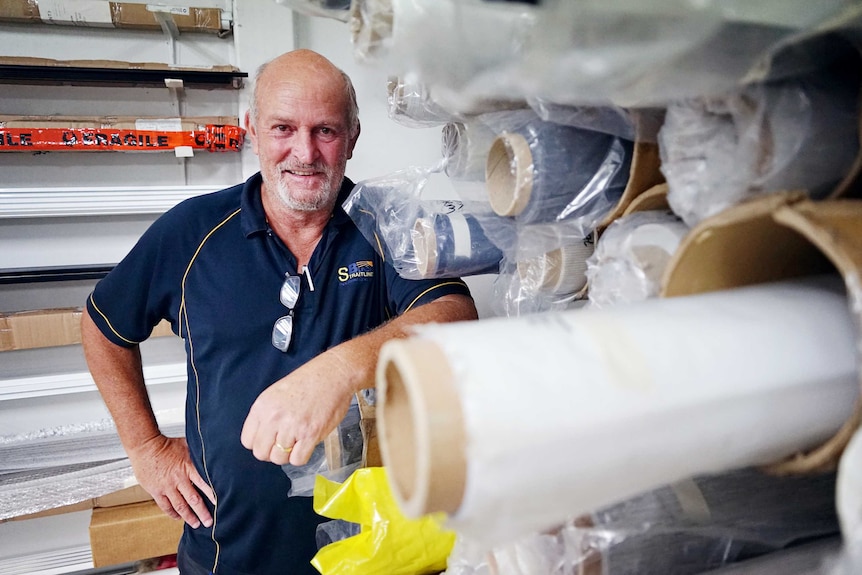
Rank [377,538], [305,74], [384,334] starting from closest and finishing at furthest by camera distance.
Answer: [377,538]
[384,334]
[305,74]

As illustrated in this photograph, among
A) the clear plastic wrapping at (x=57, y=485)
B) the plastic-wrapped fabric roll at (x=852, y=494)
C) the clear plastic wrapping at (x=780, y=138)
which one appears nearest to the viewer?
the plastic-wrapped fabric roll at (x=852, y=494)

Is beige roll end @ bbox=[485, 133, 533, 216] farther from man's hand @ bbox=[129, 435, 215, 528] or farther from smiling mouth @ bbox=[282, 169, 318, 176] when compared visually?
man's hand @ bbox=[129, 435, 215, 528]

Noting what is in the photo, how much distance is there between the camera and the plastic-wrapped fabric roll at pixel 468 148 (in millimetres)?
709

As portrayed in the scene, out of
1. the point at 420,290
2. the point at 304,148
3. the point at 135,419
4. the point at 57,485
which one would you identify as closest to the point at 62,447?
the point at 57,485

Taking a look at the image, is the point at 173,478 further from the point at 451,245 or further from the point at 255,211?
the point at 451,245

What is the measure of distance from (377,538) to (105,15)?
1999 mm

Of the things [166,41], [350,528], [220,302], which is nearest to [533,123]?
[350,528]

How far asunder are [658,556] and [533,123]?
417 millimetres

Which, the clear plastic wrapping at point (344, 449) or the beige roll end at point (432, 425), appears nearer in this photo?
the beige roll end at point (432, 425)

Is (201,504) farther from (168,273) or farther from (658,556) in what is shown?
(658,556)

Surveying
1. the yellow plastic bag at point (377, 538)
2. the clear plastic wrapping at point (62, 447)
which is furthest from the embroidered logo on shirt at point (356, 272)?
the clear plastic wrapping at point (62, 447)

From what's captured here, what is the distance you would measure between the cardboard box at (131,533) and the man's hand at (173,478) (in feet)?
1.73

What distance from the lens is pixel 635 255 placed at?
1.56ft

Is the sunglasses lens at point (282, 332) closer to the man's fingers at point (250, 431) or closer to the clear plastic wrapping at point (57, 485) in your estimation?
the man's fingers at point (250, 431)
